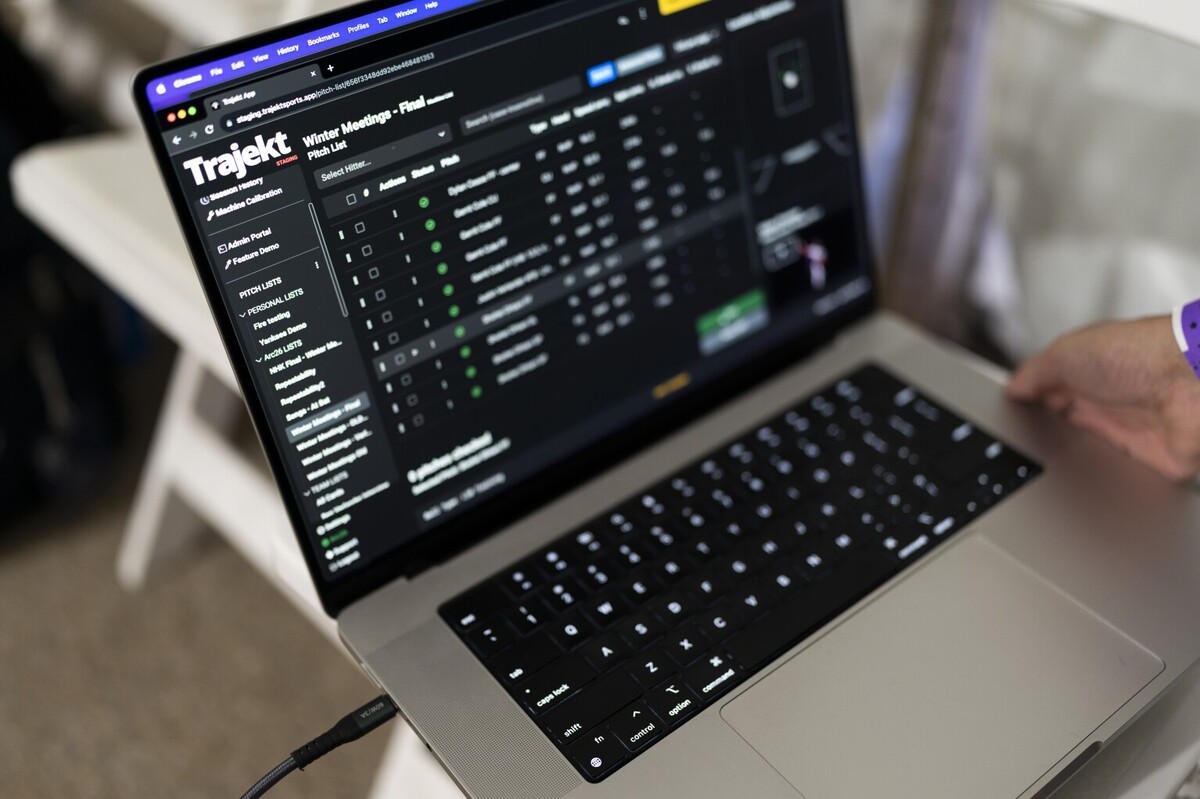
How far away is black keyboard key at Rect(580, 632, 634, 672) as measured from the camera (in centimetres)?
59

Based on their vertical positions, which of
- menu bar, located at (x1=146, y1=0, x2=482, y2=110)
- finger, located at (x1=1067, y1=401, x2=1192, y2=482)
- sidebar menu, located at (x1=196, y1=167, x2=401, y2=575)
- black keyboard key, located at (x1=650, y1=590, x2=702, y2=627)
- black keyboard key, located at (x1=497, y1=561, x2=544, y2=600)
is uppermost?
menu bar, located at (x1=146, y1=0, x2=482, y2=110)

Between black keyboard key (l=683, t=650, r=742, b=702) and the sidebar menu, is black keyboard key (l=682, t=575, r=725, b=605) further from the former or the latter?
the sidebar menu

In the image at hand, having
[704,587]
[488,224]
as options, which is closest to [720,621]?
[704,587]

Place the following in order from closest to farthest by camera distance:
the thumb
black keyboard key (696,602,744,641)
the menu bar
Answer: the menu bar
black keyboard key (696,602,744,641)
the thumb

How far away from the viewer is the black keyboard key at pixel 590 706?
1.83 feet

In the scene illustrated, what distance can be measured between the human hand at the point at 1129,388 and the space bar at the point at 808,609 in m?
0.20

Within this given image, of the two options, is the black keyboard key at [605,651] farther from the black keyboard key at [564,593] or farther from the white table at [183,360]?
the white table at [183,360]

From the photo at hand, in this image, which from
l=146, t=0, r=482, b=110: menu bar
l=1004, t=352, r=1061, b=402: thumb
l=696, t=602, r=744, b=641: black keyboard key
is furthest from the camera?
l=1004, t=352, r=1061, b=402: thumb

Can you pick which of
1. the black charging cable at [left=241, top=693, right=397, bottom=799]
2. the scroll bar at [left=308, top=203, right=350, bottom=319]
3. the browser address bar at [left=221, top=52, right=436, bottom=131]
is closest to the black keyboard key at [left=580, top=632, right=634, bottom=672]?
the black charging cable at [left=241, top=693, right=397, bottom=799]

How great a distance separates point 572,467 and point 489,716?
188 mm

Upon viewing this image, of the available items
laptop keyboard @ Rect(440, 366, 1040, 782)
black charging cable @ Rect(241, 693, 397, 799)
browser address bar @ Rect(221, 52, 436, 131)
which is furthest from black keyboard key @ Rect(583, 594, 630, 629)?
browser address bar @ Rect(221, 52, 436, 131)

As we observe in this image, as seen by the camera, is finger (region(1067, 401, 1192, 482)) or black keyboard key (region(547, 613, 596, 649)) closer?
black keyboard key (region(547, 613, 596, 649))

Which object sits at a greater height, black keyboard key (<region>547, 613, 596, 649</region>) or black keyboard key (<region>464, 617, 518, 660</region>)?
black keyboard key (<region>464, 617, 518, 660</region>)

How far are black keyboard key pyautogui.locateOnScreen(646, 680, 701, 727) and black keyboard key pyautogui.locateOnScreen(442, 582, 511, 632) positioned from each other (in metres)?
0.11
